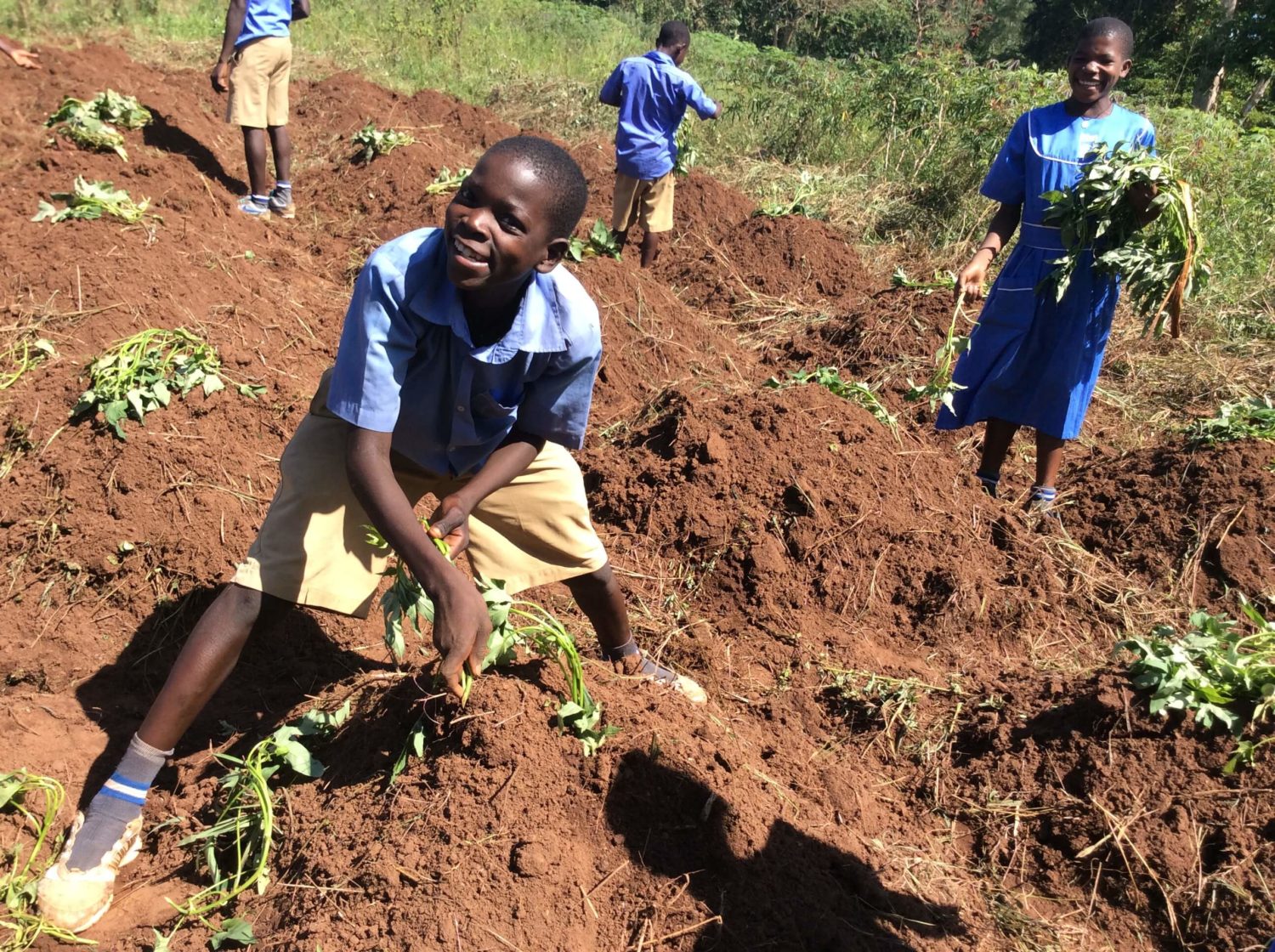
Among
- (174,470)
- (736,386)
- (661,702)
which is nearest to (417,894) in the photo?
(661,702)

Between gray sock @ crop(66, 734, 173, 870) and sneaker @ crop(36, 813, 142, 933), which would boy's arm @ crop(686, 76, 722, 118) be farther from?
sneaker @ crop(36, 813, 142, 933)

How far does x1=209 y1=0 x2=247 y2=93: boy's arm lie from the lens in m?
6.74

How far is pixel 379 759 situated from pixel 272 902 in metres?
0.40

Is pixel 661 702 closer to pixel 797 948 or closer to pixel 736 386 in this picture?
pixel 797 948

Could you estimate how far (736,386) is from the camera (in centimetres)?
589

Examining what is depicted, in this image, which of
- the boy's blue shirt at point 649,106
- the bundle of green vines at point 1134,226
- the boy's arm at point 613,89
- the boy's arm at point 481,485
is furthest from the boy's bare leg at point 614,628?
the boy's arm at point 613,89

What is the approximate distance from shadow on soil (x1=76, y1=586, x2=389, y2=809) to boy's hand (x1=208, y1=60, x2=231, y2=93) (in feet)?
16.2

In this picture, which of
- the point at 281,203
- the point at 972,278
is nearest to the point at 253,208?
the point at 281,203

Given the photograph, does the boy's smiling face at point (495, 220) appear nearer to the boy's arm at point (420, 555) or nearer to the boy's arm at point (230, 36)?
the boy's arm at point (420, 555)

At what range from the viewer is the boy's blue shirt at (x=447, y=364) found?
2.14 metres

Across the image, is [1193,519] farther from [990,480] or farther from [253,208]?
[253,208]

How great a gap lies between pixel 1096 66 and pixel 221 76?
5860mm

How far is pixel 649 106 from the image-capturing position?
275 inches

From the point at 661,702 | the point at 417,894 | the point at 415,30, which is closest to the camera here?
the point at 417,894
